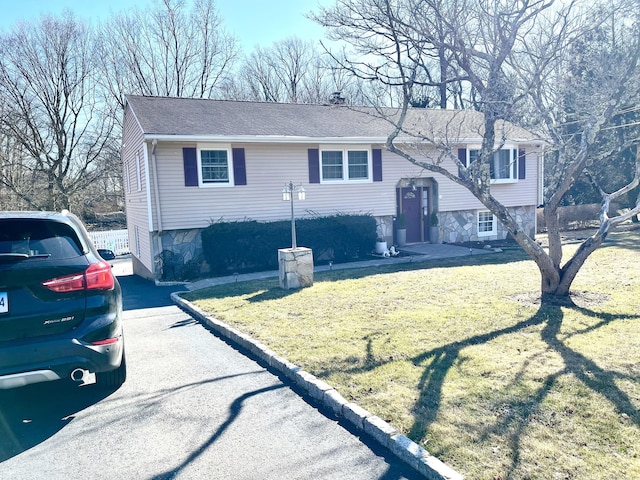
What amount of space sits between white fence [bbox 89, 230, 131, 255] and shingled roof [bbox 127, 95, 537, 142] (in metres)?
10.9

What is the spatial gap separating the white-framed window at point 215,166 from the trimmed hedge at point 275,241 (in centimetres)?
122

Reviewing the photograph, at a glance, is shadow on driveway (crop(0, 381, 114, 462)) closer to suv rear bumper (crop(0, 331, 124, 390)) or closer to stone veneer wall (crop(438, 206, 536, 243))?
suv rear bumper (crop(0, 331, 124, 390))

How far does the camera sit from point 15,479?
2988mm

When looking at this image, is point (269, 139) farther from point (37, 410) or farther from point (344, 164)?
point (37, 410)

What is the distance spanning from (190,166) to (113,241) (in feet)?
42.8

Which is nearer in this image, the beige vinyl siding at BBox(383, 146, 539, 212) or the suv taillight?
the suv taillight

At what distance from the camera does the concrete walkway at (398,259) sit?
11.0 m

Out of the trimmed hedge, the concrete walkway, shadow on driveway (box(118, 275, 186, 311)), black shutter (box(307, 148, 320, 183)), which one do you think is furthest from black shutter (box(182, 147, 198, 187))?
black shutter (box(307, 148, 320, 183))

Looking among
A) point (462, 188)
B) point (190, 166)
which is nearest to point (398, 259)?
point (462, 188)

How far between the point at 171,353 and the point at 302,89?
31.9 metres

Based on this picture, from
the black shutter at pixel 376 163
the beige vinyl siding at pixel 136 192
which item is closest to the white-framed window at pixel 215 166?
the beige vinyl siding at pixel 136 192

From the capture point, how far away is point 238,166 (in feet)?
41.5

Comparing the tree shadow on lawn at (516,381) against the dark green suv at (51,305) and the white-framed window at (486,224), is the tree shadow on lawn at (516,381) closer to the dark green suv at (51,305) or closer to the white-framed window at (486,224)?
the dark green suv at (51,305)

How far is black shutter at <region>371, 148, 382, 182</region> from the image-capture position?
14.6 metres
